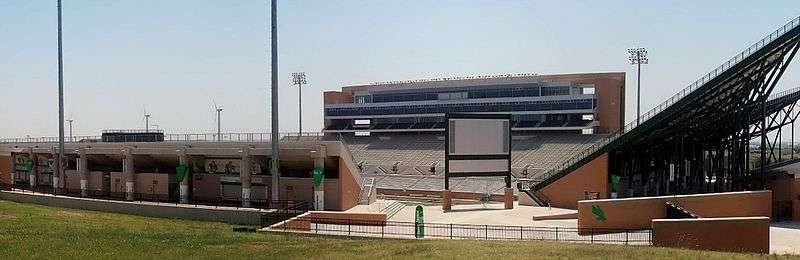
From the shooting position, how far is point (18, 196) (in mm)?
50219

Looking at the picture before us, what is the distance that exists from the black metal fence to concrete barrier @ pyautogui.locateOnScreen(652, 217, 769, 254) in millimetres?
2181

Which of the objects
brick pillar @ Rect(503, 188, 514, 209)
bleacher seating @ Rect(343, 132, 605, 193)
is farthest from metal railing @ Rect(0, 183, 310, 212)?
bleacher seating @ Rect(343, 132, 605, 193)

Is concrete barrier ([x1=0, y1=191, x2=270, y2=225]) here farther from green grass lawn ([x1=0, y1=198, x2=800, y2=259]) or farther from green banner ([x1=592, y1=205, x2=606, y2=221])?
green banner ([x1=592, y1=205, x2=606, y2=221])

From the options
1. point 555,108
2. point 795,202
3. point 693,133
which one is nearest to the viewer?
point 795,202

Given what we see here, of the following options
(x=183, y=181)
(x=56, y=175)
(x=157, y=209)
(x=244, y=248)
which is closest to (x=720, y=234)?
(x=244, y=248)

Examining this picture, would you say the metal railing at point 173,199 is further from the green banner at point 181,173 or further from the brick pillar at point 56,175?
the green banner at point 181,173

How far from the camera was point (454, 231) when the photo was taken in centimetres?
3297

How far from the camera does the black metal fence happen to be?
3008cm

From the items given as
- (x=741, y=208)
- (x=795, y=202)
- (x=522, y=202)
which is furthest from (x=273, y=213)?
(x=795, y=202)

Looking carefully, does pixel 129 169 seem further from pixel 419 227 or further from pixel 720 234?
pixel 720 234

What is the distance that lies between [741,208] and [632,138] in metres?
10.5

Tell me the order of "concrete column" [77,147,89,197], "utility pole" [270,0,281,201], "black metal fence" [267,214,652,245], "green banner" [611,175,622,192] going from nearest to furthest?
"black metal fence" [267,214,652,245] < "utility pole" [270,0,281,201] < "green banner" [611,175,622,192] < "concrete column" [77,147,89,197]

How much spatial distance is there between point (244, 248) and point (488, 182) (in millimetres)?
40798

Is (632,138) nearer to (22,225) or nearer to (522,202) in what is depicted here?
(522,202)
